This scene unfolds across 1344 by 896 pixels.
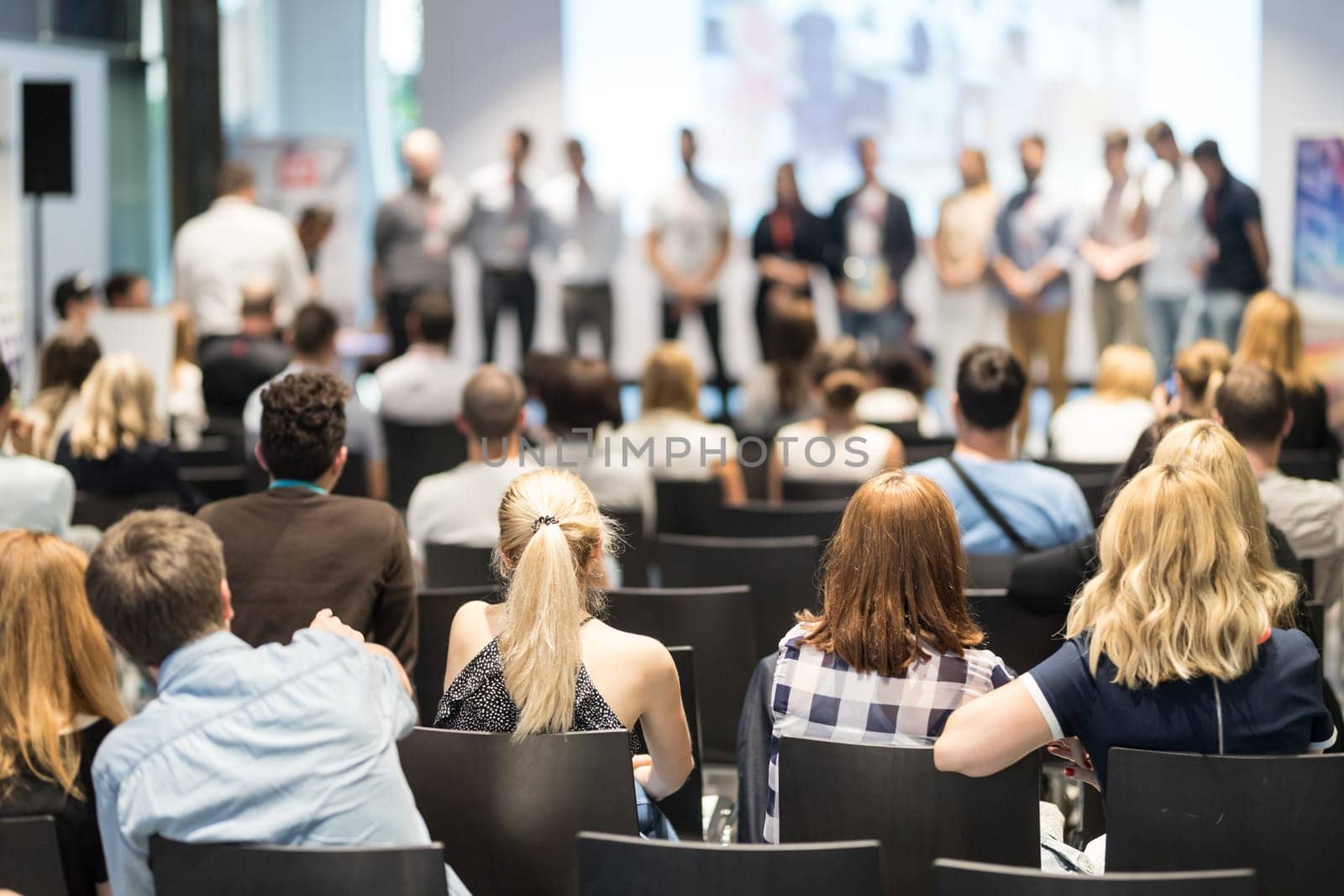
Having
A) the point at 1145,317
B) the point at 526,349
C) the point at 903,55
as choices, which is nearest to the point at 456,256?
the point at 526,349

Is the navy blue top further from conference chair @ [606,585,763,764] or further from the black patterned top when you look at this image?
conference chair @ [606,585,763,764]

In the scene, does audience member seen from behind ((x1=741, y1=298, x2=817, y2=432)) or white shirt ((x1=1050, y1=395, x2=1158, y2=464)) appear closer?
white shirt ((x1=1050, y1=395, x2=1158, y2=464))

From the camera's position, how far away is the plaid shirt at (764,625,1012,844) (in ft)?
7.82

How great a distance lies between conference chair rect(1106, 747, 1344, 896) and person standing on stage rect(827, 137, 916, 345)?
24.7 feet

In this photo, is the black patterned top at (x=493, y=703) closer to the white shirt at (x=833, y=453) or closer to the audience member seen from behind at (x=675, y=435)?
the white shirt at (x=833, y=453)

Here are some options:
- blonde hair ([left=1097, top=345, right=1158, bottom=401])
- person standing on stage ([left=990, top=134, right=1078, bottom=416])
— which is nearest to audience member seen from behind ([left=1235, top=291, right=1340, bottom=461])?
blonde hair ([left=1097, top=345, right=1158, bottom=401])

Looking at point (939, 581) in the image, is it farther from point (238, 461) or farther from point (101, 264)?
point (101, 264)

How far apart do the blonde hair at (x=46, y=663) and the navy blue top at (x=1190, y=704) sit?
1.49 metres

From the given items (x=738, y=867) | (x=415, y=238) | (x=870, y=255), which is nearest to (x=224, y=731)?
(x=738, y=867)

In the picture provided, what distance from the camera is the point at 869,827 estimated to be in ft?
7.35

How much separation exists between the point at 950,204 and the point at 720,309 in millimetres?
1646

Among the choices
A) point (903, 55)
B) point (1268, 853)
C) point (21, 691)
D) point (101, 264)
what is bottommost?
point (1268, 853)

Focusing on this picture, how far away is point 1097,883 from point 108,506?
3.61m

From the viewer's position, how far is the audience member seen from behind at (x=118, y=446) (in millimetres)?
4645
